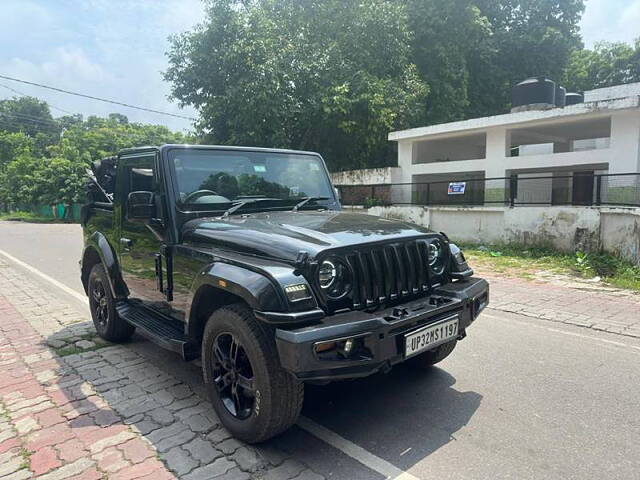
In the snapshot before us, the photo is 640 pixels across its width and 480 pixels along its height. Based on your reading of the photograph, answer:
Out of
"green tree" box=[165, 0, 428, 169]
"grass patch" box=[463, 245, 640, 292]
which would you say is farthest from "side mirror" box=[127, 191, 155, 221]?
"green tree" box=[165, 0, 428, 169]

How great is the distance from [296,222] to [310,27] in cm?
2012

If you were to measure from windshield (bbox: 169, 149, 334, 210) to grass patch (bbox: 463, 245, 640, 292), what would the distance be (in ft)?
20.4

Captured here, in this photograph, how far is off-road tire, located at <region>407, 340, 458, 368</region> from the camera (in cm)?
399

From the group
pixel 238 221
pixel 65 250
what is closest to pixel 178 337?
pixel 238 221

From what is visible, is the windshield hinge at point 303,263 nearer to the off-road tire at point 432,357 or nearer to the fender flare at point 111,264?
the off-road tire at point 432,357

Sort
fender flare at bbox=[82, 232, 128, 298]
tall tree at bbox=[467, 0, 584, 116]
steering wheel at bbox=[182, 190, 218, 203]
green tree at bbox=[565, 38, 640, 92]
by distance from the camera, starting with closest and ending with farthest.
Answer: steering wheel at bbox=[182, 190, 218, 203]
fender flare at bbox=[82, 232, 128, 298]
tall tree at bbox=[467, 0, 584, 116]
green tree at bbox=[565, 38, 640, 92]

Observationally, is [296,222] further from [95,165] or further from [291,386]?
[95,165]

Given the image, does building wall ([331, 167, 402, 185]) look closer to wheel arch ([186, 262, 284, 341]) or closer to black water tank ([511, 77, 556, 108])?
black water tank ([511, 77, 556, 108])

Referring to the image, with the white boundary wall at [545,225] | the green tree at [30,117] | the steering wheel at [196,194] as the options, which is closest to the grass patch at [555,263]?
the white boundary wall at [545,225]

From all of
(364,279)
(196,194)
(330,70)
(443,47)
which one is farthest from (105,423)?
(443,47)

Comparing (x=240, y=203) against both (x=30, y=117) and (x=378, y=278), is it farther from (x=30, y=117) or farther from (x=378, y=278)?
(x=30, y=117)

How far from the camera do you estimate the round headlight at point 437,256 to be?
3606mm

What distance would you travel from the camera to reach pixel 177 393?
382 centimetres

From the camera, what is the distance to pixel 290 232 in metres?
3.25
